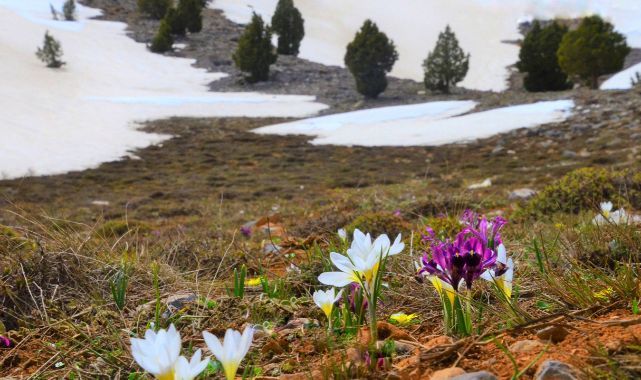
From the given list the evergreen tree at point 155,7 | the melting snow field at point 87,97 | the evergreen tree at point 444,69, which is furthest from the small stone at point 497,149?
the evergreen tree at point 155,7

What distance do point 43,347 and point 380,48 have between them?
1361 inches

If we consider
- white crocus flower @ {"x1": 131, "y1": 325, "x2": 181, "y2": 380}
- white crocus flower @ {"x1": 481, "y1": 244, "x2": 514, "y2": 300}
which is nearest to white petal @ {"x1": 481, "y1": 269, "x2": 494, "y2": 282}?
white crocus flower @ {"x1": 481, "y1": 244, "x2": 514, "y2": 300}

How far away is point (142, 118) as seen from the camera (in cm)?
2836

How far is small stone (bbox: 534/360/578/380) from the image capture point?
1159 mm

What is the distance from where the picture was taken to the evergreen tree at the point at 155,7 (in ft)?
169

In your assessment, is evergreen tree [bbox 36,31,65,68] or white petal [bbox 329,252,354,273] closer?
white petal [bbox 329,252,354,273]

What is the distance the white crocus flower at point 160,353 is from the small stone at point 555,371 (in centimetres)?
68

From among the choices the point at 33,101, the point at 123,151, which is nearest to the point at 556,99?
the point at 123,151

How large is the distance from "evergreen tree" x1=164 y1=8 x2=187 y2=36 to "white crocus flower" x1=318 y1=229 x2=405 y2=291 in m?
47.6

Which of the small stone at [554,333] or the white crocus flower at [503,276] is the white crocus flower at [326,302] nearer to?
the white crocus flower at [503,276]

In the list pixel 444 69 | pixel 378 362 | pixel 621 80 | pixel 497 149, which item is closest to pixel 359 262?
pixel 378 362

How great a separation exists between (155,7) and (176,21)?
5.76 meters

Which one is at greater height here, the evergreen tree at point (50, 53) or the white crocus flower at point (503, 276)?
the evergreen tree at point (50, 53)

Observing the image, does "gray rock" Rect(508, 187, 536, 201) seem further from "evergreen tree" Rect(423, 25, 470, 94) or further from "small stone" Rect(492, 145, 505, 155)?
"evergreen tree" Rect(423, 25, 470, 94)
